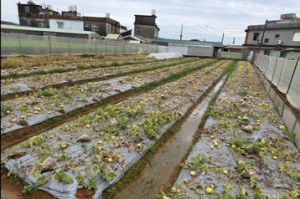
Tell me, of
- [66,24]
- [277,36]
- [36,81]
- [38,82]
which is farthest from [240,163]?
[66,24]

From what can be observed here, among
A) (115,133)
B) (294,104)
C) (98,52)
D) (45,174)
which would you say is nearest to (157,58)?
(98,52)

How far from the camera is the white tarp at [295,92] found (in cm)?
592

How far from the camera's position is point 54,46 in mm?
15320

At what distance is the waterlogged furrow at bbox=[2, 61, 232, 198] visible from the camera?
287 cm

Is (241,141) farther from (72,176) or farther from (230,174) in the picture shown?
(72,176)

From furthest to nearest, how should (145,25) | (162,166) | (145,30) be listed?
(145,30), (145,25), (162,166)

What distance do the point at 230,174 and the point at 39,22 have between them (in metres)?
48.0

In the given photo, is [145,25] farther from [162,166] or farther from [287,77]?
[162,166]

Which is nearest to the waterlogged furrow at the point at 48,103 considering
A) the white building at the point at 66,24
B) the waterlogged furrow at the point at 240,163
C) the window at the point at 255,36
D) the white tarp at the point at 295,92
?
the waterlogged furrow at the point at 240,163

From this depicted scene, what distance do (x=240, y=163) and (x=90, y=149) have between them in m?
2.84

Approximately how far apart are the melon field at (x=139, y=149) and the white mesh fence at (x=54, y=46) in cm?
497

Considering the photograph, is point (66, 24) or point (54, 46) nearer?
point (54, 46)

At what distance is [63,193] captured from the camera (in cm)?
268

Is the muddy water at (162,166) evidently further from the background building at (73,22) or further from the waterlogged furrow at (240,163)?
the background building at (73,22)
